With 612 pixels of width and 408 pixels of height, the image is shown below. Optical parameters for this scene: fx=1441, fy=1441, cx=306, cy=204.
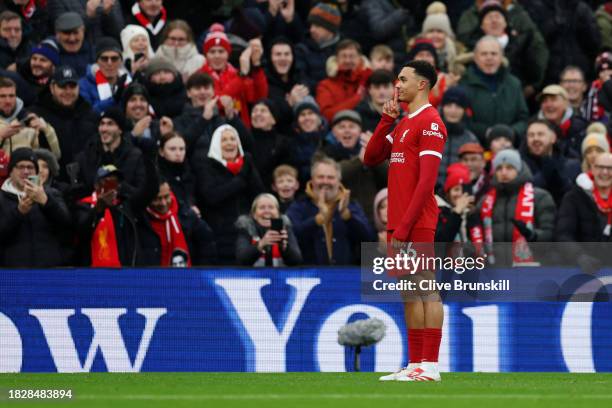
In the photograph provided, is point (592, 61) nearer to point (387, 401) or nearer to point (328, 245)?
point (328, 245)

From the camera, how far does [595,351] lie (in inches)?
551

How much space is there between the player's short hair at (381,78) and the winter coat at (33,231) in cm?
461

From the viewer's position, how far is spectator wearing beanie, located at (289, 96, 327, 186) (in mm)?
16938

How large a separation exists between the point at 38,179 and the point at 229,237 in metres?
2.40

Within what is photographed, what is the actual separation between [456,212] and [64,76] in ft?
15.4

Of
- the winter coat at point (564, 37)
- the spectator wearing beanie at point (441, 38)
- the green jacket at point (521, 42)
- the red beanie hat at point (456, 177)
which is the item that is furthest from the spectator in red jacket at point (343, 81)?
the winter coat at point (564, 37)

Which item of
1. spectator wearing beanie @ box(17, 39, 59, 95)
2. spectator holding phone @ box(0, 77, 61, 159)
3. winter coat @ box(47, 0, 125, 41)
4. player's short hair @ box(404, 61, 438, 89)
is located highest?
winter coat @ box(47, 0, 125, 41)

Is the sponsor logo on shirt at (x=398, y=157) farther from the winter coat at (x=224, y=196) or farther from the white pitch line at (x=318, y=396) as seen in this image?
the winter coat at (x=224, y=196)

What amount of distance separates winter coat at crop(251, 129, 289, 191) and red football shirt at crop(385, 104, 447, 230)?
234 inches

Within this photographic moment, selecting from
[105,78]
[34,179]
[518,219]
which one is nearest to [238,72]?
[105,78]

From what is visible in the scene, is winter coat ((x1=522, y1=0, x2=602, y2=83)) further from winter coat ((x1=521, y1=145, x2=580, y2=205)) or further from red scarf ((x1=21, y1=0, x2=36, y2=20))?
red scarf ((x1=21, y1=0, x2=36, y2=20))

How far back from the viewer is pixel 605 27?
69.7ft

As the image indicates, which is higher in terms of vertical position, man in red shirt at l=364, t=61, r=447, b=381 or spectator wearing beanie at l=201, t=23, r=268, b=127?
spectator wearing beanie at l=201, t=23, r=268, b=127

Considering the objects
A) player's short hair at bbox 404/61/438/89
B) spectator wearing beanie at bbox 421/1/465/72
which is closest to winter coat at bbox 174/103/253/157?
spectator wearing beanie at bbox 421/1/465/72
